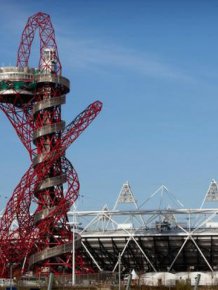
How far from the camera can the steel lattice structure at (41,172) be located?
10062cm

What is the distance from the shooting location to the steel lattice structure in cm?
10062

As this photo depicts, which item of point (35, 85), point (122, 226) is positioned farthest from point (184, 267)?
point (35, 85)

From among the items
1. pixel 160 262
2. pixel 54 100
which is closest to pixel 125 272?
pixel 160 262

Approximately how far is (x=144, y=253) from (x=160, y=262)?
5.18 m

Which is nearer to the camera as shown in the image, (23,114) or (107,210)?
(23,114)

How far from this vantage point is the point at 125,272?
125 metres

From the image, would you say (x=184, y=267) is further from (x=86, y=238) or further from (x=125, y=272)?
(x=86, y=238)

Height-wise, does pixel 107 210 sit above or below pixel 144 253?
above

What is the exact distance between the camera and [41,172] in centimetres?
10050

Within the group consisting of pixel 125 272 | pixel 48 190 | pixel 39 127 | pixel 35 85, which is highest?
pixel 35 85

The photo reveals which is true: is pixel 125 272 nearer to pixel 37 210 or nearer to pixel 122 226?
pixel 122 226

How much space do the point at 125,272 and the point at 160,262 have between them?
6.67 metres

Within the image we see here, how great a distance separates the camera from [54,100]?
104 m

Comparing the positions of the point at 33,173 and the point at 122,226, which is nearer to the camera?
the point at 33,173
